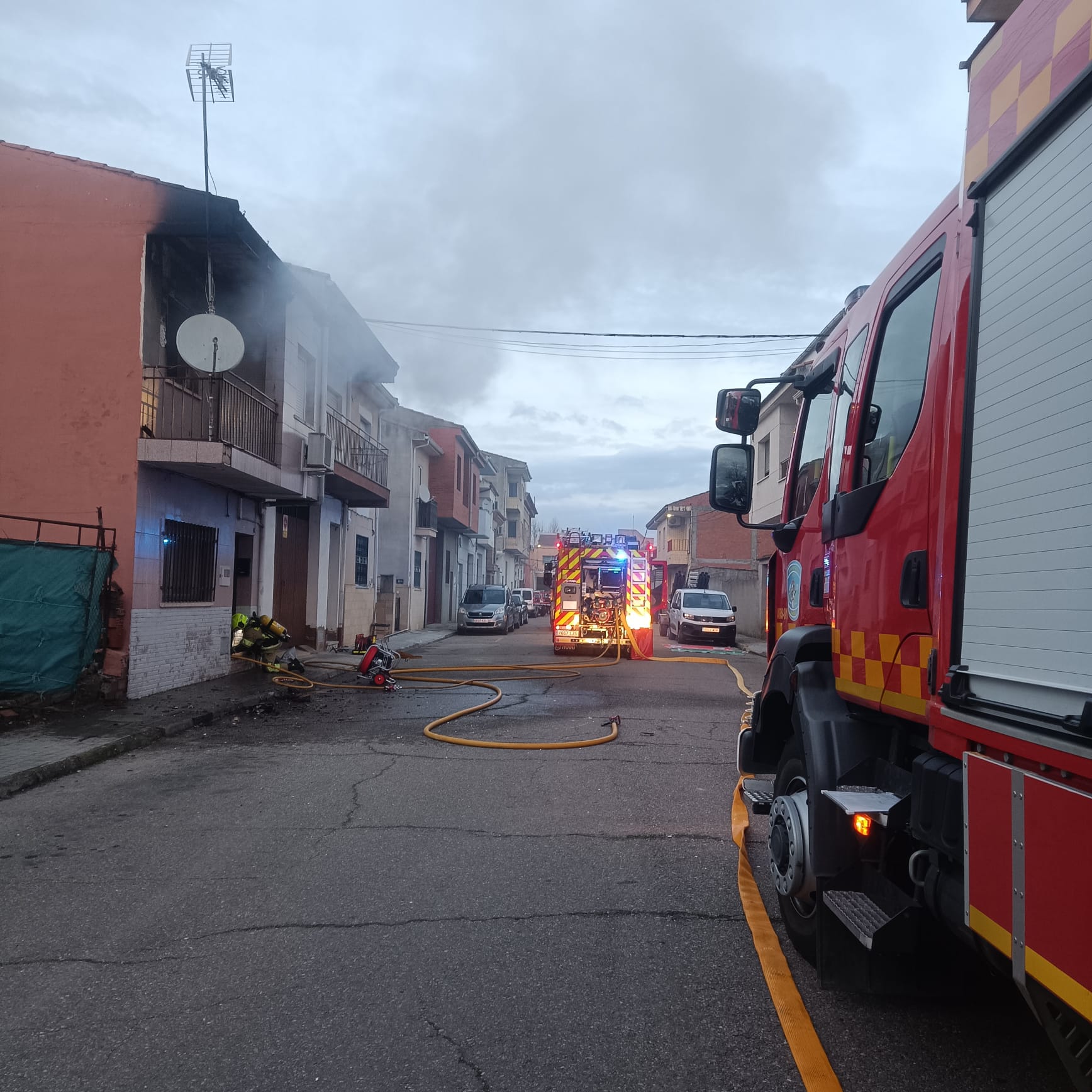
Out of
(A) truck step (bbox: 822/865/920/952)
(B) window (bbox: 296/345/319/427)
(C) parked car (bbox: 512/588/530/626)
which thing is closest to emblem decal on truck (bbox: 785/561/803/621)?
(A) truck step (bbox: 822/865/920/952)

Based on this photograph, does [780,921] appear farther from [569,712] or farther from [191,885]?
[569,712]

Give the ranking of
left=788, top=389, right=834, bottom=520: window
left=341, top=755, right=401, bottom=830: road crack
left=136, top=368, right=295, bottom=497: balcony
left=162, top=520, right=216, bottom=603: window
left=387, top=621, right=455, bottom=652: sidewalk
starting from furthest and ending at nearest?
left=387, top=621, right=455, bottom=652: sidewalk < left=162, top=520, right=216, bottom=603: window < left=136, top=368, right=295, bottom=497: balcony < left=341, top=755, right=401, bottom=830: road crack < left=788, top=389, right=834, bottom=520: window

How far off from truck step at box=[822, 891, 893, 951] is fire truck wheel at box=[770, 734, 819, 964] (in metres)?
0.19

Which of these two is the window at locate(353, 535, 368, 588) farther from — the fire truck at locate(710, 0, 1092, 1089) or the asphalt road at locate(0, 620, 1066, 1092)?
the fire truck at locate(710, 0, 1092, 1089)

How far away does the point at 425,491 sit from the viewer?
31188 mm

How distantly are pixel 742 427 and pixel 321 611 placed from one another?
15914 mm

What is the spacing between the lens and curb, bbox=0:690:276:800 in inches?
264

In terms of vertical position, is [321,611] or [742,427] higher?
[742,427]

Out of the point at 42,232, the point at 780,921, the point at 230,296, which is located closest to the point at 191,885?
the point at 780,921

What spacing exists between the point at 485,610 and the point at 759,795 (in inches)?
985

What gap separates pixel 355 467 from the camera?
782 inches

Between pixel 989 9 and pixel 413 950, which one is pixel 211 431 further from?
pixel 989 9

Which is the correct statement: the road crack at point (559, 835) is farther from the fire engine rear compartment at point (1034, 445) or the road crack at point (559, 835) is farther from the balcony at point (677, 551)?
the balcony at point (677, 551)

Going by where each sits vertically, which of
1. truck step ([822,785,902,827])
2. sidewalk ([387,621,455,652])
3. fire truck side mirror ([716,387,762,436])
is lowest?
sidewalk ([387,621,455,652])
